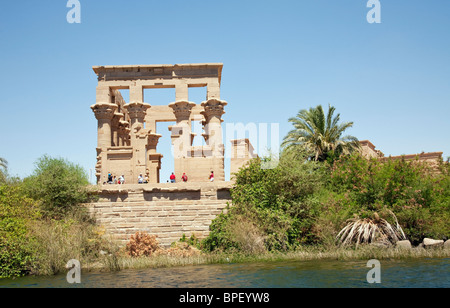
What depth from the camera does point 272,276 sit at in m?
14.5

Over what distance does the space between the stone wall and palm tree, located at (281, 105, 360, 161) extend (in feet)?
30.5

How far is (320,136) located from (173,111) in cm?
976

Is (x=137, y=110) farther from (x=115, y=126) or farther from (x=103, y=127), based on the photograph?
(x=115, y=126)

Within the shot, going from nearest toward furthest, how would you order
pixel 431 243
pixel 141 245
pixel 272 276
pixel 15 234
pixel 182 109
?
pixel 272 276 → pixel 15 234 → pixel 431 243 → pixel 141 245 → pixel 182 109

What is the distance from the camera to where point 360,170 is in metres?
22.9

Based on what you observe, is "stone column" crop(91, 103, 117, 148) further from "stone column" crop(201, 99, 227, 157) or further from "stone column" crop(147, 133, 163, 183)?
"stone column" crop(147, 133, 163, 183)

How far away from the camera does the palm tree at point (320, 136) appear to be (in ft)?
99.3

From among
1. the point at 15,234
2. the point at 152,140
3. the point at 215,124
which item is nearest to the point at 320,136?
the point at 215,124

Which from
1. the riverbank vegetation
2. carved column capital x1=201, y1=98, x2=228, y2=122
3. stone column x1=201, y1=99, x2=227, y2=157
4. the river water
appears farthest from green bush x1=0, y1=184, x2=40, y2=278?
carved column capital x1=201, y1=98, x2=228, y2=122

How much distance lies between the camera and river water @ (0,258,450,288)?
42.5 feet

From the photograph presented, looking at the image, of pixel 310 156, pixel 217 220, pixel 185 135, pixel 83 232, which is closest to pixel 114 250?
pixel 83 232

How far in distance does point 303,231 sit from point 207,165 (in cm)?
861

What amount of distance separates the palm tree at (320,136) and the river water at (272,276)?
535 inches
